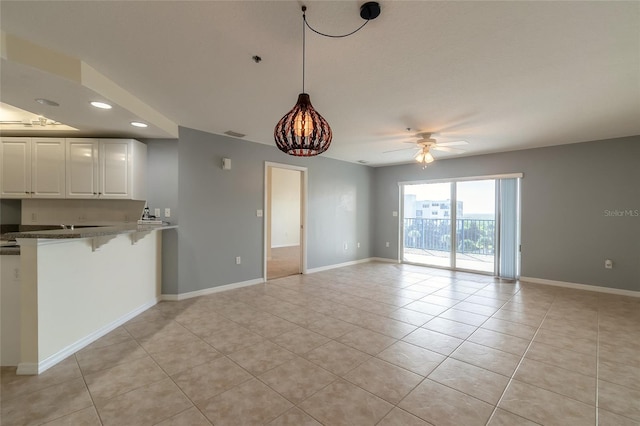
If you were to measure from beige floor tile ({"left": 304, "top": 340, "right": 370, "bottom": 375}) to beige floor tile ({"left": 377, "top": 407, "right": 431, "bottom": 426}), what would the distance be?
548mm

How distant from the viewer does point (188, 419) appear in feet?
5.64

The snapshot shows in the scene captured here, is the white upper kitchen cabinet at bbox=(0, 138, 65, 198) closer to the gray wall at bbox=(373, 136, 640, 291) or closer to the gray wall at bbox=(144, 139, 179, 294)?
the gray wall at bbox=(144, 139, 179, 294)

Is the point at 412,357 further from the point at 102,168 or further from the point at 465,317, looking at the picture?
the point at 102,168

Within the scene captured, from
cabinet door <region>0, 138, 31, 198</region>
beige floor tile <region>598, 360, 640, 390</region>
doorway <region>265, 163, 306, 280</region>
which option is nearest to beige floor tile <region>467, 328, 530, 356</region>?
beige floor tile <region>598, 360, 640, 390</region>

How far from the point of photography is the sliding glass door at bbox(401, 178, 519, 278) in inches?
212

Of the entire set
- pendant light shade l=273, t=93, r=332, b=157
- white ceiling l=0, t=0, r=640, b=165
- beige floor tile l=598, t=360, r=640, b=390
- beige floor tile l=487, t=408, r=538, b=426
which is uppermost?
white ceiling l=0, t=0, r=640, b=165

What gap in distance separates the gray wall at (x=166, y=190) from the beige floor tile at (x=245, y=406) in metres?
2.52

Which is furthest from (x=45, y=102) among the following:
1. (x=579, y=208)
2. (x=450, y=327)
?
(x=579, y=208)

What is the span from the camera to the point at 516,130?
4.05 m

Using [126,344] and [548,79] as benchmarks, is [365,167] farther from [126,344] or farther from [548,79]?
[126,344]

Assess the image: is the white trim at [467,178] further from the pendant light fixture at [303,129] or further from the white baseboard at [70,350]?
the white baseboard at [70,350]

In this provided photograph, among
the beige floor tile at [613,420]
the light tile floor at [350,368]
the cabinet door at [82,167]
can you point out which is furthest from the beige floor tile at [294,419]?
the cabinet door at [82,167]

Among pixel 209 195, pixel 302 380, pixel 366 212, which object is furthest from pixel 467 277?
pixel 209 195

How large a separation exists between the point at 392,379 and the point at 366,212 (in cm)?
538
